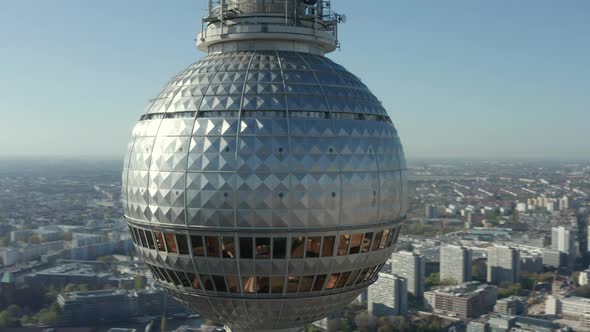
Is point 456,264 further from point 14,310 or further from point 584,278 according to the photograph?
point 14,310

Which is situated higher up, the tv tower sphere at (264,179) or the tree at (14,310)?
the tv tower sphere at (264,179)

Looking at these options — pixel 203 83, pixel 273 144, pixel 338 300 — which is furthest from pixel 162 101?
pixel 338 300

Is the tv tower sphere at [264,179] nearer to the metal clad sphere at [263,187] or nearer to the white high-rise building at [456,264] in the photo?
the metal clad sphere at [263,187]

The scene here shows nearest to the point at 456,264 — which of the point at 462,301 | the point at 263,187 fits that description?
the point at 462,301

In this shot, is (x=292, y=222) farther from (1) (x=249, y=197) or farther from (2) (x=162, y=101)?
(2) (x=162, y=101)

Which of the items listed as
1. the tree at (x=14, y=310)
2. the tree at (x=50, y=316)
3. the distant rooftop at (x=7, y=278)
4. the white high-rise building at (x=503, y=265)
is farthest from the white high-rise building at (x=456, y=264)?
the distant rooftop at (x=7, y=278)

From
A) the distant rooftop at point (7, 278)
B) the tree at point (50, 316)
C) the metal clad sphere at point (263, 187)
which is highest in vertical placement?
the metal clad sphere at point (263, 187)

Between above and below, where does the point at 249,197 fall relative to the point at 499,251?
above
